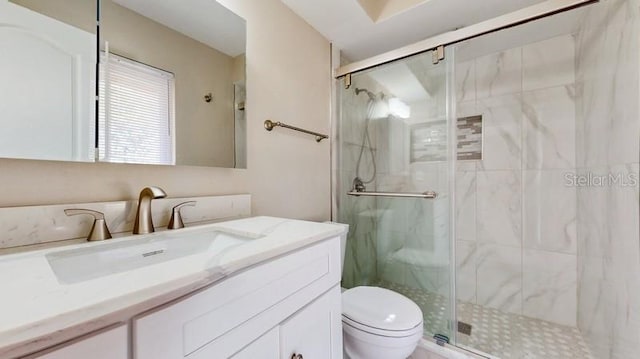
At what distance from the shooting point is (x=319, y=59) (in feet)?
5.84

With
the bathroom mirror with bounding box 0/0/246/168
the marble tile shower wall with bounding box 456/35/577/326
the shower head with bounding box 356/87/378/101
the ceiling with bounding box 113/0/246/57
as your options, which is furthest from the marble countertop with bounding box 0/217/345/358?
the marble tile shower wall with bounding box 456/35/577/326

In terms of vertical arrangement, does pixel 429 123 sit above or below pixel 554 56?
below

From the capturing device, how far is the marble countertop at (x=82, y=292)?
12.2 inches

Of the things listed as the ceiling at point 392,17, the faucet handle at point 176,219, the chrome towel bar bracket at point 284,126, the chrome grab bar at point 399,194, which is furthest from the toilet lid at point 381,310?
the ceiling at point 392,17

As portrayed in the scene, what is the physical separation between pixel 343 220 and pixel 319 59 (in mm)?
1151

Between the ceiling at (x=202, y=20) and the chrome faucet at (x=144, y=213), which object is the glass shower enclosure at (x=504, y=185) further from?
the chrome faucet at (x=144, y=213)

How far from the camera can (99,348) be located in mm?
363

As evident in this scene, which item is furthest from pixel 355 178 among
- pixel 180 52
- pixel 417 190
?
pixel 180 52

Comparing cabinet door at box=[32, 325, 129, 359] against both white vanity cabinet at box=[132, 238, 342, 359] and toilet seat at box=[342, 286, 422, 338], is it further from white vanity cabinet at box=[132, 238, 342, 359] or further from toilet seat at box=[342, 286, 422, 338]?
toilet seat at box=[342, 286, 422, 338]

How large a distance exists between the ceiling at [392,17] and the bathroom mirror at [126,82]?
0.58m

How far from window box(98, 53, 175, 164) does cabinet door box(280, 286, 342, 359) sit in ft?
2.39

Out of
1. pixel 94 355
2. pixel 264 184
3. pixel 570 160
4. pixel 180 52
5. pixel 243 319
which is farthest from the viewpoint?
pixel 570 160

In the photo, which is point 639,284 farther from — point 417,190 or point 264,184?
point 264,184

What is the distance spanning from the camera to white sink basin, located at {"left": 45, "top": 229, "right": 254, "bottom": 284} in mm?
623
